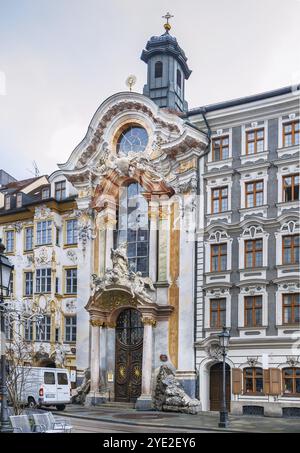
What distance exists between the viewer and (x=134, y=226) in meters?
16.1

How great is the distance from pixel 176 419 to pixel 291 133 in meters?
6.28

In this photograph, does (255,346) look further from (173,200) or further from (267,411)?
(173,200)

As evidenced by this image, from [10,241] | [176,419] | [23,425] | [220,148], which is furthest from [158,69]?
[23,425]

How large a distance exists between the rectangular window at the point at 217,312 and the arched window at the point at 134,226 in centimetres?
207

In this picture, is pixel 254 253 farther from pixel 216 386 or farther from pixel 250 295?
pixel 216 386

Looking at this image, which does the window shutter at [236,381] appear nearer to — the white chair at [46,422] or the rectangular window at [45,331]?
the rectangular window at [45,331]

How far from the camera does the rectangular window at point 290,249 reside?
13.2 m

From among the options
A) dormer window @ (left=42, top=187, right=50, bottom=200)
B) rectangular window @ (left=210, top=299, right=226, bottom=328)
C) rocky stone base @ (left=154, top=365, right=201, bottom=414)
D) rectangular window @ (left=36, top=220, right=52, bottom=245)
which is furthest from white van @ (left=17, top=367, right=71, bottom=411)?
dormer window @ (left=42, top=187, right=50, bottom=200)

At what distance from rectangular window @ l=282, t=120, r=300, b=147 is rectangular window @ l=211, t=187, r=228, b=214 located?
169 centimetres

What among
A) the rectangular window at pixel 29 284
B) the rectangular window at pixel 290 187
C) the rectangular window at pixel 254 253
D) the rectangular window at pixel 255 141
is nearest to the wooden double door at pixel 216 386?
the rectangular window at pixel 254 253

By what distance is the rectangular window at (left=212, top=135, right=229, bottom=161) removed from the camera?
14641 millimetres

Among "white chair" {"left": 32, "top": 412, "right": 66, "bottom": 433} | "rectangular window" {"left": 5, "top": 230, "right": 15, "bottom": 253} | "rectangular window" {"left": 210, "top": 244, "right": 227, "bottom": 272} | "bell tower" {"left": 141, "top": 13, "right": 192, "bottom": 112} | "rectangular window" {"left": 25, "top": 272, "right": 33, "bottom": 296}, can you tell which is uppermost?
"bell tower" {"left": 141, "top": 13, "right": 192, "bottom": 112}

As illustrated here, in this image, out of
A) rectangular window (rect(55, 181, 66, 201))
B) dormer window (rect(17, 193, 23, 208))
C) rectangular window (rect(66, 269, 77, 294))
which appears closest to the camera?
rectangular window (rect(66, 269, 77, 294))

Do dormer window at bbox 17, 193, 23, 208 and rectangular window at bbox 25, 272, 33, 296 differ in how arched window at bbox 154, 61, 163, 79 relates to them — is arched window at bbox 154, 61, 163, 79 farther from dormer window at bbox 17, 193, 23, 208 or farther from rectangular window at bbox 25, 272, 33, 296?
rectangular window at bbox 25, 272, 33, 296
